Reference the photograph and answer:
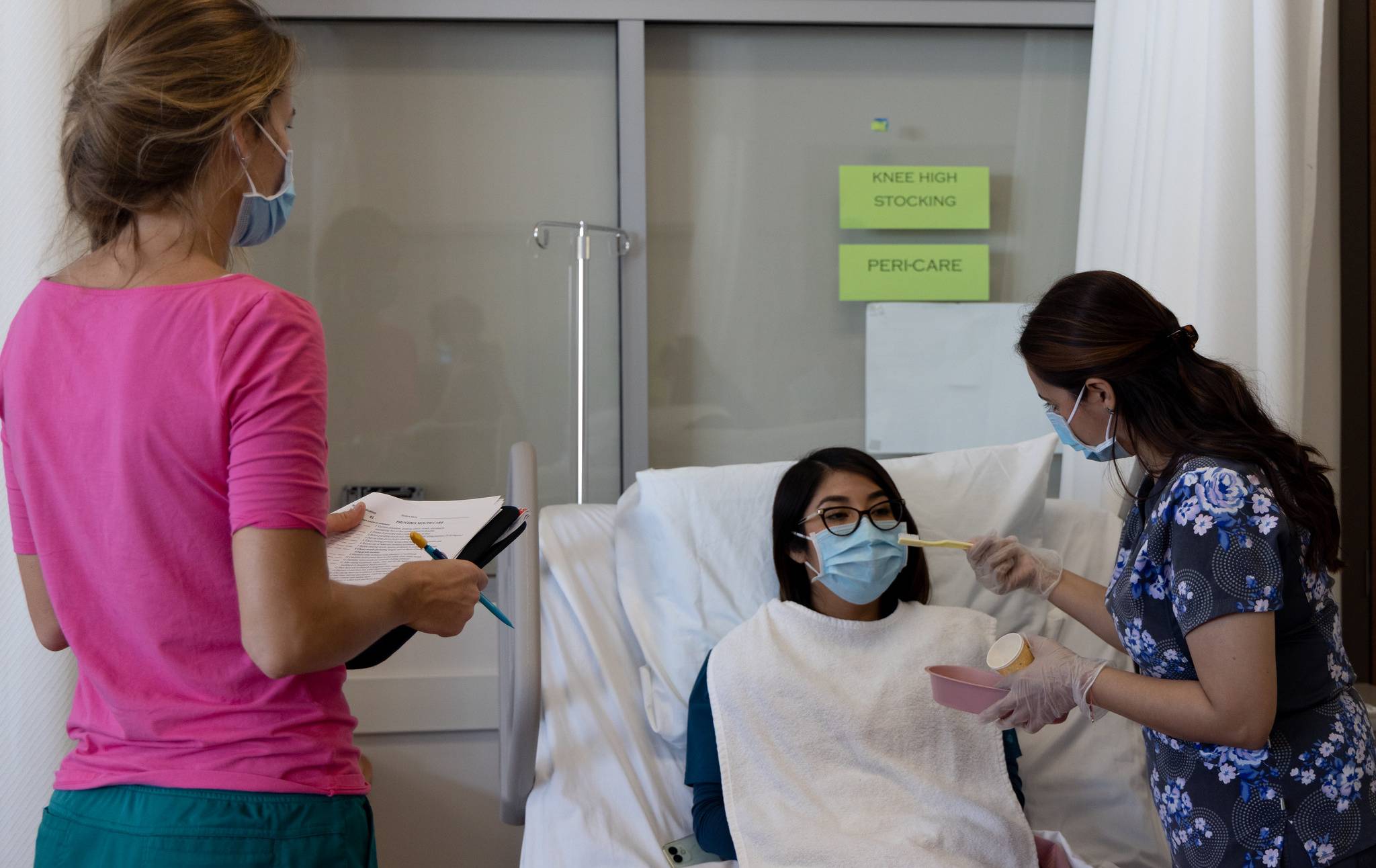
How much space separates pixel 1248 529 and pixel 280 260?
6.41 feet

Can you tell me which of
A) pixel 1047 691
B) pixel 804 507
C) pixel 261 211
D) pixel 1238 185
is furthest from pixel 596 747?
pixel 1238 185

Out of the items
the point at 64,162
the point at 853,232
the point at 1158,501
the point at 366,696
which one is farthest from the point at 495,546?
the point at 853,232

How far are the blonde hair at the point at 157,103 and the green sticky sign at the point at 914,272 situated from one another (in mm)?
1707

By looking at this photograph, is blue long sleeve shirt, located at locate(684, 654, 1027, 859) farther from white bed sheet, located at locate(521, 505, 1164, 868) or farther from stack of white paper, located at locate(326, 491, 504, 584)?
stack of white paper, located at locate(326, 491, 504, 584)

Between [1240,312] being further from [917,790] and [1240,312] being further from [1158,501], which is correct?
[917,790]

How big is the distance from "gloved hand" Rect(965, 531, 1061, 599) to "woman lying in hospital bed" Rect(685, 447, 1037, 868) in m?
0.12

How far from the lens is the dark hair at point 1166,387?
1294mm

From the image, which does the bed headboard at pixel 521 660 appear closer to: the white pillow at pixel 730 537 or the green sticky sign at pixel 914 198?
the white pillow at pixel 730 537

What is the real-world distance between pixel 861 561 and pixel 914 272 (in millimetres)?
971

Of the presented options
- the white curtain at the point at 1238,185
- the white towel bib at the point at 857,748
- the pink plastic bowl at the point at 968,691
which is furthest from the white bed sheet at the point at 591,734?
the white curtain at the point at 1238,185

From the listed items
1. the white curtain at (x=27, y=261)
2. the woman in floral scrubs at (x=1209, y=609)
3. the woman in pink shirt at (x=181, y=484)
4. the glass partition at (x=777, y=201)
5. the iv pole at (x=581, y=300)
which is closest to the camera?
the woman in pink shirt at (x=181, y=484)

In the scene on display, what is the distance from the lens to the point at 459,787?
2.30 meters

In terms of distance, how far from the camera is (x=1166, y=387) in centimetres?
136

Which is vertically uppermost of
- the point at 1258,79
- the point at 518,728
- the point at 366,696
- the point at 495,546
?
the point at 1258,79
